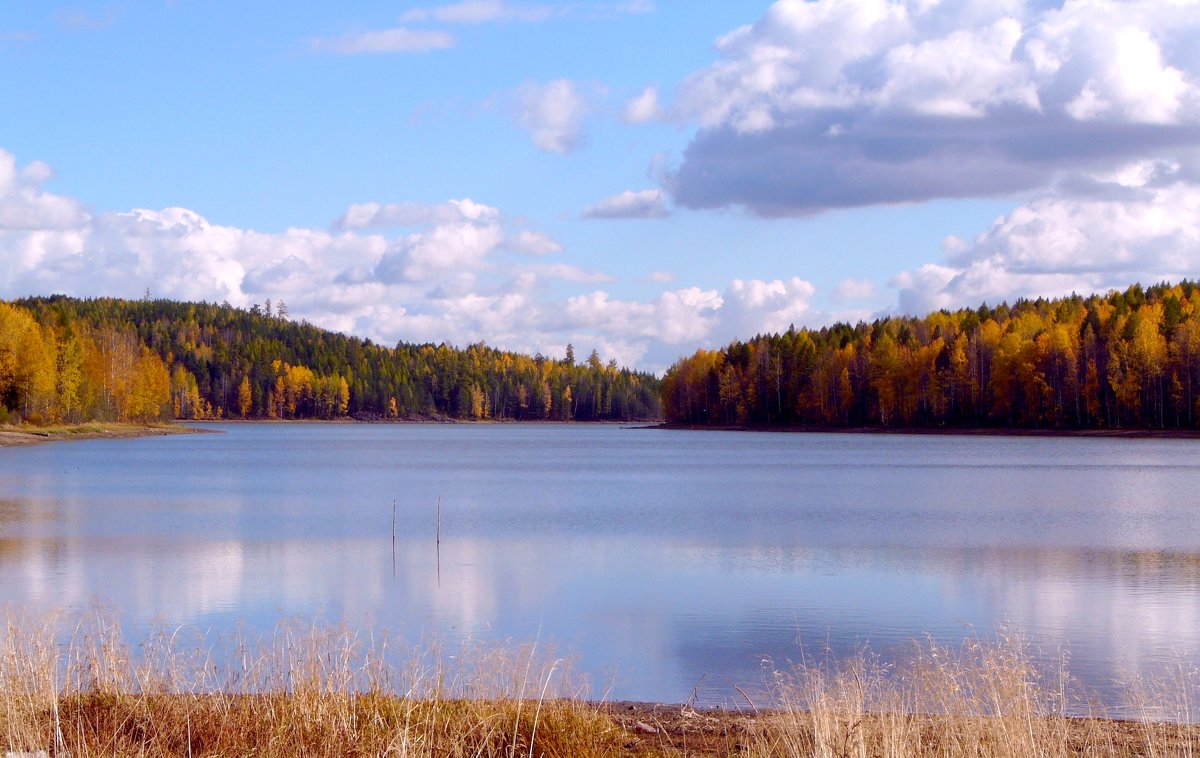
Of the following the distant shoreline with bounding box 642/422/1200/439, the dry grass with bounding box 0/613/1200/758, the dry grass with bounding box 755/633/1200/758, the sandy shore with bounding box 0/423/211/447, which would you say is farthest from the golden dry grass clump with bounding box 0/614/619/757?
the distant shoreline with bounding box 642/422/1200/439

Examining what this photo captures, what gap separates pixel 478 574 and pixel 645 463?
145 ft

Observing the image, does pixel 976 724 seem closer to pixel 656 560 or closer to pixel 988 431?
pixel 656 560

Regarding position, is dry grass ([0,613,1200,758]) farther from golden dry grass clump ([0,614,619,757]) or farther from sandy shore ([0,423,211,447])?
sandy shore ([0,423,211,447])

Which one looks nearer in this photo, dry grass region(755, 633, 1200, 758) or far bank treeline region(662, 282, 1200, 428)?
dry grass region(755, 633, 1200, 758)

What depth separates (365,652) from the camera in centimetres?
1387

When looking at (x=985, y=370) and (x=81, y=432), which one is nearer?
(x=81, y=432)

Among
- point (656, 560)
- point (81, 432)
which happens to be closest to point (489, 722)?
point (656, 560)

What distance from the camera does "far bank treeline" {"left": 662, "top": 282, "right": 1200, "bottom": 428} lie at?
9406cm

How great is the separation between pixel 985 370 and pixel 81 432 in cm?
7808

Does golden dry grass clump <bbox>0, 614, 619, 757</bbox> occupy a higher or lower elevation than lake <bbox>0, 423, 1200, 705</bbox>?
higher

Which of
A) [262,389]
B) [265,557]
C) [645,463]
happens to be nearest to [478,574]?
[265,557]

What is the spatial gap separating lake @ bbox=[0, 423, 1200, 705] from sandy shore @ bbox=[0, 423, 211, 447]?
33.0 m

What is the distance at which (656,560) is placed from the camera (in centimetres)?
2384

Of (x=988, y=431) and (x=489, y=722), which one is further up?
(x=489, y=722)
